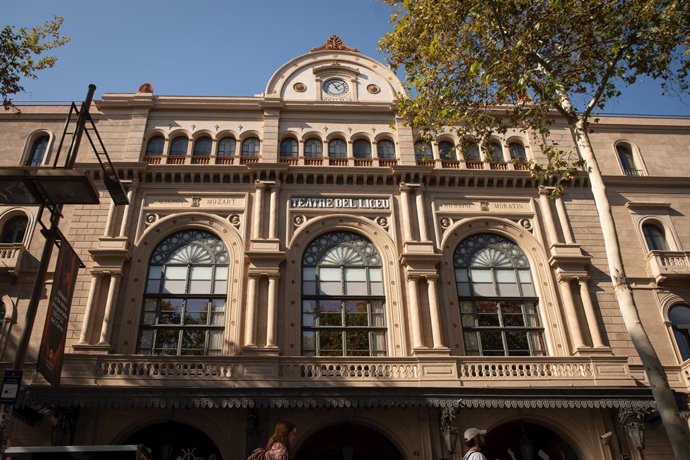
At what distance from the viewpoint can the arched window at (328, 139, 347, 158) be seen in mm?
25453

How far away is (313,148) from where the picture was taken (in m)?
25.5

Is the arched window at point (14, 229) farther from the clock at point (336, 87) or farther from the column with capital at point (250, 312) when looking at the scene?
the clock at point (336, 87)

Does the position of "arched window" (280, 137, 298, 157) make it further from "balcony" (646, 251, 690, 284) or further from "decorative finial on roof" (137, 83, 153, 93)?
"balcony" (646, 251, 690, 284)

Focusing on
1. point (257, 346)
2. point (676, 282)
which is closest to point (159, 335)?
point (257, 346)

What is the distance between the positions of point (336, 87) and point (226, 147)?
6259 mm

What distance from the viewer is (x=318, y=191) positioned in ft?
78.2

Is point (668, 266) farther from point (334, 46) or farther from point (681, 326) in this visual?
point (334, 46)

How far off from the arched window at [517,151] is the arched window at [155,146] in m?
15.4

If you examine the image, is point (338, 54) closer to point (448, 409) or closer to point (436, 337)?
point (436, 337)

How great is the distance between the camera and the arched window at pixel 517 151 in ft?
83.9

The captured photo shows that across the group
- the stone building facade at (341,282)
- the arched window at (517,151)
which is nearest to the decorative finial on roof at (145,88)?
the stone building facade at (341,282)

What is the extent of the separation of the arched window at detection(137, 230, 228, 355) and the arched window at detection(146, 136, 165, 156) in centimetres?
427

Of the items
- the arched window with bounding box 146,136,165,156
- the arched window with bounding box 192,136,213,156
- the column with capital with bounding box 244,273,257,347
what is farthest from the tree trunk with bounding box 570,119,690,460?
the arched window with bounding box 146,136,165,156

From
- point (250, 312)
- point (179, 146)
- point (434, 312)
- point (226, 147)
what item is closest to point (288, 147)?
point (226, 147)
